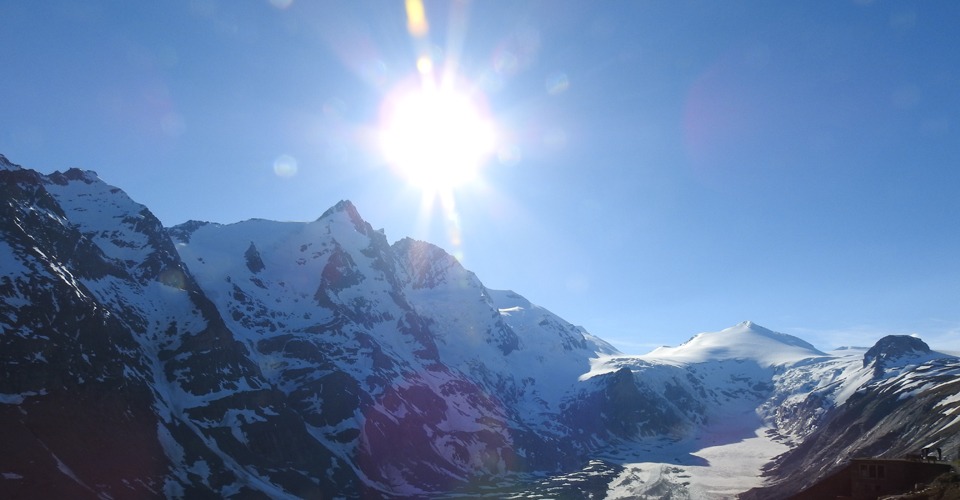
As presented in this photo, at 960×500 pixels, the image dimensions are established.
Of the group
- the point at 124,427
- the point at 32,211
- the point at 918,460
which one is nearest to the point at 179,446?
the point at 124,427

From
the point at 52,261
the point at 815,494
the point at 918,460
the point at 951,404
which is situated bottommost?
the point at 815,494

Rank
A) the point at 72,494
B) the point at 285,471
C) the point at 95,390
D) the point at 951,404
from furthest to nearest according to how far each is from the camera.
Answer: the point at 285,471 < the point at 951,404 < the point at 95,390 < the point at 72,494

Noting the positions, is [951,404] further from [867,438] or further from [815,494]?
[815,494]

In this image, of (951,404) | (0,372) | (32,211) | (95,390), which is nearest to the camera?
(0,372)

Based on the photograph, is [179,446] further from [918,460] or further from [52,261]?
[918,460]

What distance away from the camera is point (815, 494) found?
90750mm

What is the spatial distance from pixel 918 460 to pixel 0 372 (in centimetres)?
17015

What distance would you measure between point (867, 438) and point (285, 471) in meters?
180

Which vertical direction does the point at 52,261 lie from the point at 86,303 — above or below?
above

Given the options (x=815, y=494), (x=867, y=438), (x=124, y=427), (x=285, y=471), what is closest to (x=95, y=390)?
(x=124, y=427)

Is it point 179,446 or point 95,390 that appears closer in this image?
point 95,390

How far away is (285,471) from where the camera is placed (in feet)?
649

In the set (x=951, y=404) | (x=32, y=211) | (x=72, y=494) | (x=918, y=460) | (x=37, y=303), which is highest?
(x=32, y=211)

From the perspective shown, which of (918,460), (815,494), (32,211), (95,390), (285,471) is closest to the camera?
(918,460)
